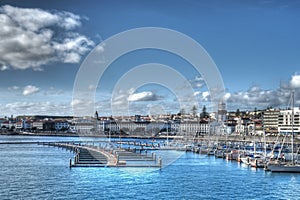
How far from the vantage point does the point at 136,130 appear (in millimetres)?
166875

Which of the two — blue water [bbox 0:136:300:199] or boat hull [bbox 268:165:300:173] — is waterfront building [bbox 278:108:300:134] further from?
boat hull [bbox 268:165:300:173]

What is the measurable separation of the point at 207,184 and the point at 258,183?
12.0ft

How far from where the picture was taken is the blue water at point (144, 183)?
23969mm

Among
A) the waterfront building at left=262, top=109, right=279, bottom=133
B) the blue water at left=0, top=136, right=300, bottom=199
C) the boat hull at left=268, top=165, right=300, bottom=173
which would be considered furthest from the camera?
the waterfront building at left=262, top=109, right=279, bottom=133

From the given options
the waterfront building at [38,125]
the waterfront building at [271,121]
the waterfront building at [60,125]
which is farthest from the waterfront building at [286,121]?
the waterfront building at [38,125]

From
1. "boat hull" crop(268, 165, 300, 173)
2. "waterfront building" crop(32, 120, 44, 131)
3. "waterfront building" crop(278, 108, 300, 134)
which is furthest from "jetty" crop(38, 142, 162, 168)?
"waterfront building" crop(32, 120, 44, 131)

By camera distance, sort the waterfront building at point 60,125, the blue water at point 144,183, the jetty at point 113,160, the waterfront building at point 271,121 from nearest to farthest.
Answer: the blue water at point 144,183 → the jetty at point 113,160 → the waterfront building at point 271,121 → the waterfront building at point 60,125

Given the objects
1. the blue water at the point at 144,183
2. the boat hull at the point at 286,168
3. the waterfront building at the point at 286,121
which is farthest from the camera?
the waterfront building at the point at 286,121

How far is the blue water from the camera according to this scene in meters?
24.0

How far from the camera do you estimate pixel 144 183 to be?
27.5 m

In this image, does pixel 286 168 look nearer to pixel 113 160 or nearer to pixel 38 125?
pixel 113 160

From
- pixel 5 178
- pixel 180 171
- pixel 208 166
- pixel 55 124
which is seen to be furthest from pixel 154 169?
pixel 55 124

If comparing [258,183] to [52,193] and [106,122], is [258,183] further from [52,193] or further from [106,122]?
[106,122]

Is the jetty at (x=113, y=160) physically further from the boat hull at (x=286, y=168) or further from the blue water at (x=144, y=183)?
the boat hull at (x=286, y=168)
